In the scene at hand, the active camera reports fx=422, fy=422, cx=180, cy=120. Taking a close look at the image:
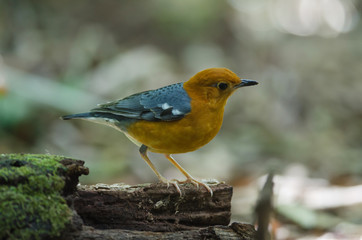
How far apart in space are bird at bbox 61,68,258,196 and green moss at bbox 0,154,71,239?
1.36 m

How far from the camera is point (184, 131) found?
466 centimetres

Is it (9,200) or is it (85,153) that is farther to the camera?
(85,153)

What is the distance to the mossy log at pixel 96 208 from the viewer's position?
3.25m

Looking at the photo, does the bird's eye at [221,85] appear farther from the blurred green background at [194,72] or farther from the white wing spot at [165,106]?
the blurred green background at [194,72]

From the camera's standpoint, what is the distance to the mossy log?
325 centimetres

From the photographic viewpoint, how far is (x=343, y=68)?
48.6 ft

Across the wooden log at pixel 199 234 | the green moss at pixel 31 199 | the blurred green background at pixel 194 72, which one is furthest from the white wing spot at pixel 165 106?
the blurred green background at pixel 194 72

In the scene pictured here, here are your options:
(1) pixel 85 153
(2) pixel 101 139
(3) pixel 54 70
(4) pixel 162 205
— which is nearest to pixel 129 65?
(3) pixel 54 70

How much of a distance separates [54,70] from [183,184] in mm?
8154

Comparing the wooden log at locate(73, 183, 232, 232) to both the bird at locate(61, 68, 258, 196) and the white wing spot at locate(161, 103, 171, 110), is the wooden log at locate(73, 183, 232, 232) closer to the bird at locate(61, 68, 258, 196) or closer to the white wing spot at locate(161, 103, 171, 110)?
the bird at locate(61, 68, 258, 196)

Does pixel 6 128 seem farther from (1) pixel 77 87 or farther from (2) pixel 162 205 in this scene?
(2) pixel 162 205

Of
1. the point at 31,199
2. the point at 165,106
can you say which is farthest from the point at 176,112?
the point at 31,199

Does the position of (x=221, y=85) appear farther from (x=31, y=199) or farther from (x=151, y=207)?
(x=31, y=199)

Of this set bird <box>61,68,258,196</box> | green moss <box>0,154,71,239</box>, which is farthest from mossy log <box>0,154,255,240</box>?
bird <box>61,68,258,196</box>
